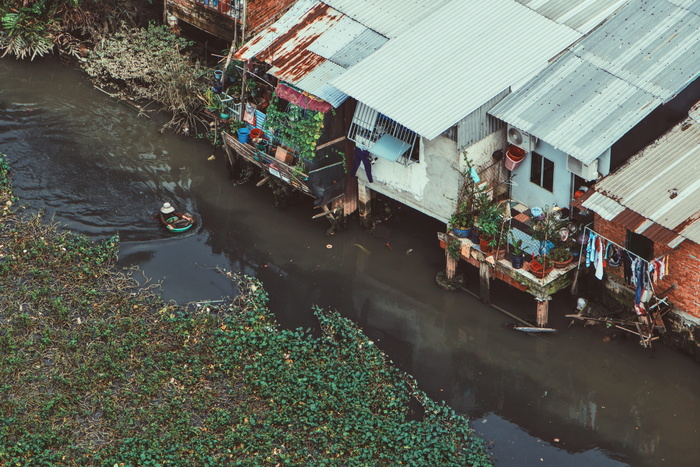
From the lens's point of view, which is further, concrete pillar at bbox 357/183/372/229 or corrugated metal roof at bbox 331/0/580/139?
concrete pillar at bbox 357/183/372/229

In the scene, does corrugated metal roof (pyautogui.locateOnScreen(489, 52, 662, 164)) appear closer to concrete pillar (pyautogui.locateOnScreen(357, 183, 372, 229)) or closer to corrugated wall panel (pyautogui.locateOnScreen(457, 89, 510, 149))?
corrugated wall panel (pyautogui.locateOnScreen(457, 89, 510, 149))

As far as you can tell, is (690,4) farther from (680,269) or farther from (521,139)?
(680,269)

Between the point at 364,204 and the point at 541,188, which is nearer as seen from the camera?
the point at 541,188

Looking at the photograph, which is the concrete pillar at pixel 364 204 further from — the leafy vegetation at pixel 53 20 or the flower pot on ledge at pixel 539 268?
the leafy vegetation at pixel 53 20

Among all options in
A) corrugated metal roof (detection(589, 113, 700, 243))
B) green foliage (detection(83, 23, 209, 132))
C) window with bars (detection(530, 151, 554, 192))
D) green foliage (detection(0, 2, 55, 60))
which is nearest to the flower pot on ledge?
window with bars (detection(530, 151, 554, 192))

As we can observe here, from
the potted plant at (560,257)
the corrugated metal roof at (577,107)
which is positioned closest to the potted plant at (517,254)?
the potted plant at (560,257)

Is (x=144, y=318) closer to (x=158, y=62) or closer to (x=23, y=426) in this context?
(x=23, y=426)

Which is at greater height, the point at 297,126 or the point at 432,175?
the point at 297,126

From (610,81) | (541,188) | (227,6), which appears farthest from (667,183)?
(227,6)
